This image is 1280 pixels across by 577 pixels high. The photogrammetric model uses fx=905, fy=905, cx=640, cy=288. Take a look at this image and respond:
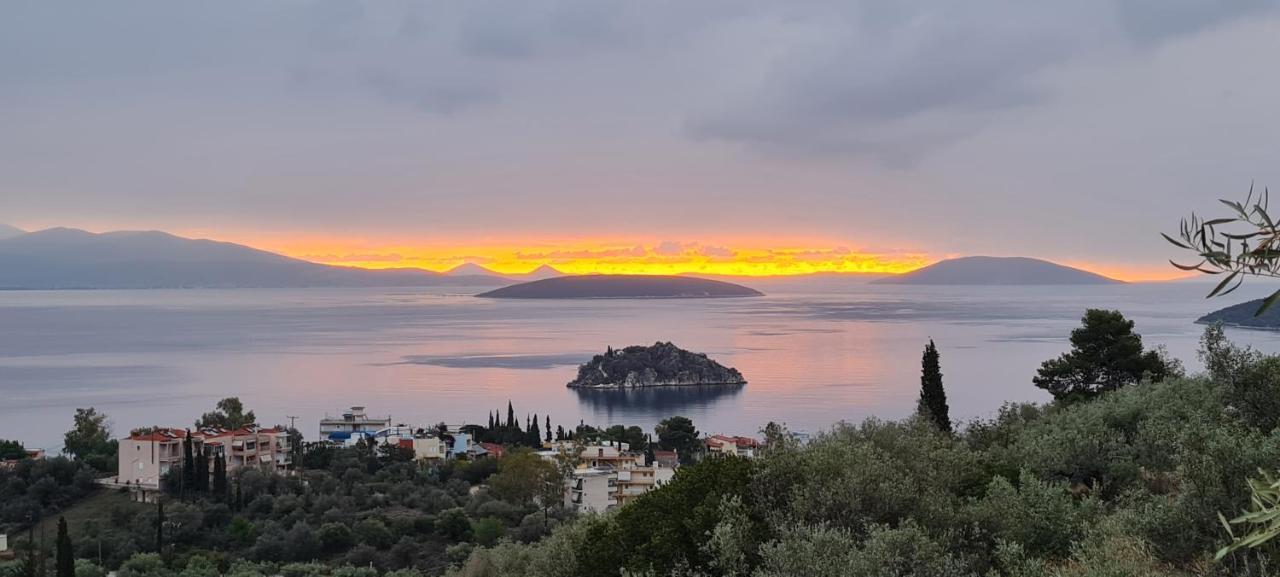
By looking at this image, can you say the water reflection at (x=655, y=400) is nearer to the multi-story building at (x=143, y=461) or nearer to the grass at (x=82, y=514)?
the multi-story building at (x=143, y=461)

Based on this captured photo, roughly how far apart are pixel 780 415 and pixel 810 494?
153ft

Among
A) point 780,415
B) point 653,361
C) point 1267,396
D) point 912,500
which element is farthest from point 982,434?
point 653,361

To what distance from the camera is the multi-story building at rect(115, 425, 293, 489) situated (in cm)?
3192

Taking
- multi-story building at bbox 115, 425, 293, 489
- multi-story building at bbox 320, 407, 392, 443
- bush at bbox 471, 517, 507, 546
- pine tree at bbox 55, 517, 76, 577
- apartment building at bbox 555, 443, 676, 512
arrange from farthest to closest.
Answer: multi-story building at bbox 320, 407, 392, 443, multi-story building at bbox 115, 425, 293, 489, apartment building at bbox 555, 443, 676, 512, bush at bbox 471, 517, 507, 546, pine tree at bbox 55, 517, 76, 577

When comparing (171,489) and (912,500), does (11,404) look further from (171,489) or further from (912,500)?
(912,500)

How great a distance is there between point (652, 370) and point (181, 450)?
46.8 metres

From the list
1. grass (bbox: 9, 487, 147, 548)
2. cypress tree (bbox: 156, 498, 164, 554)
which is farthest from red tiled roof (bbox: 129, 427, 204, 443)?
cypress tree (bbox: 156, 498, 164, 554)

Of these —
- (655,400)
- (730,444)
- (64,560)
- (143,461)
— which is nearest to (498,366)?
(655,400)

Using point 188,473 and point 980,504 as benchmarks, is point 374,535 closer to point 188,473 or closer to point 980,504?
point 188,473

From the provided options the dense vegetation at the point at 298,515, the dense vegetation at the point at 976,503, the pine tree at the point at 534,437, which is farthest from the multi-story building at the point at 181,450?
the pine tree at the point at 534,437

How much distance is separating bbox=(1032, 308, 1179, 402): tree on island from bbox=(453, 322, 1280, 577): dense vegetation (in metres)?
9.34

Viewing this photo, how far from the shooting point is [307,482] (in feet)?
104

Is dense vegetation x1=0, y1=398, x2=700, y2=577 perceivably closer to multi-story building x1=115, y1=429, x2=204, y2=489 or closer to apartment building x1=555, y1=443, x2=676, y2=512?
multi-story building x1=115, y1=429, x2=204, y2=489

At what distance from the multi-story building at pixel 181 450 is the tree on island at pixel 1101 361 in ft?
88.7
